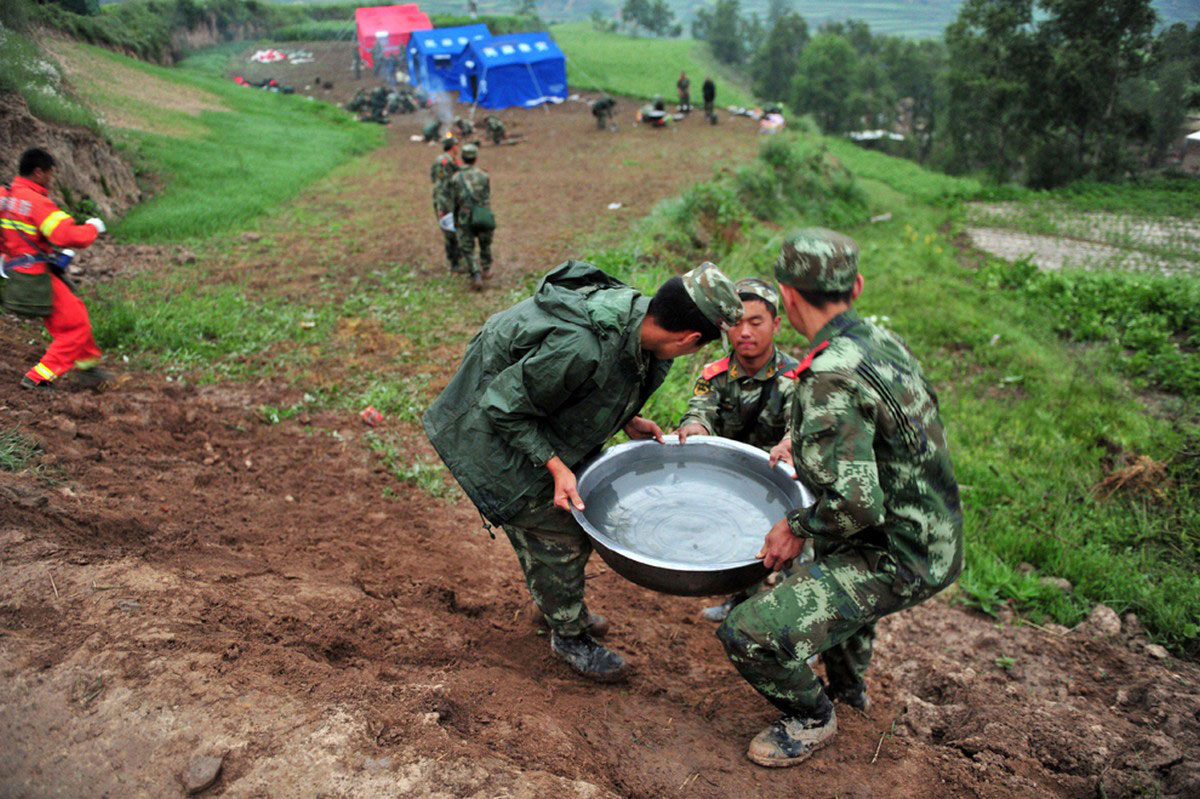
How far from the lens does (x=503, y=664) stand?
336 cm

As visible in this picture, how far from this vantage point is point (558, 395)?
9.02 feet

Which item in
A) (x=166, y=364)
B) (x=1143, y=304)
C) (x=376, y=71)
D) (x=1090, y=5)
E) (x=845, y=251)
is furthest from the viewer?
(x=376, y=71)

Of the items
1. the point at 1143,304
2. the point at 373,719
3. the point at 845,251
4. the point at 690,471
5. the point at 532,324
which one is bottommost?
the point at 1143,304

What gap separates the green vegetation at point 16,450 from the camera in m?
3.97

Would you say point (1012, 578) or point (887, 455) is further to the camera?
point (1012, 578)

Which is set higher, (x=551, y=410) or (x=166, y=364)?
(x=551, y=410)

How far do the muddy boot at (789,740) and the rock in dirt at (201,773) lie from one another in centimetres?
183

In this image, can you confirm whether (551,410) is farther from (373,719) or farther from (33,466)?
(33,466)

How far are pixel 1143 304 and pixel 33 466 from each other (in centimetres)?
1169

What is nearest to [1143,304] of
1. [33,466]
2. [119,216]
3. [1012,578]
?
[1012,578]

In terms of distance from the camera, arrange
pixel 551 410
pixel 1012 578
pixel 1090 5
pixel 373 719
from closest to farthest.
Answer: pixel 373 719
pixel 551 410
pixel 1012 578
pixel 1090 5

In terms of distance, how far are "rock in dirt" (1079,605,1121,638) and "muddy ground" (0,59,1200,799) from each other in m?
0.02

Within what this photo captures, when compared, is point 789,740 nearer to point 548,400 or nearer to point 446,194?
point 548,400

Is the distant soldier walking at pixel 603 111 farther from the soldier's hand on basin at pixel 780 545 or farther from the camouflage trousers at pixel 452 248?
the soldier's hand on basin at pixel 780 545
